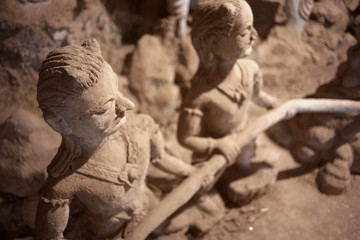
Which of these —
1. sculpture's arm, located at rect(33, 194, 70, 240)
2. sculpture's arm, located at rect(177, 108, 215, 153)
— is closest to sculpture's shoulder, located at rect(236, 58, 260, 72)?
sculpture's arm, located at rect(177, 108, 215, 153)

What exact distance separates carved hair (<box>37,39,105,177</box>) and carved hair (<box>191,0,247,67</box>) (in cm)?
74

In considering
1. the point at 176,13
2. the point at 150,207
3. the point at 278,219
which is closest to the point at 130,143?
the point at 150,207

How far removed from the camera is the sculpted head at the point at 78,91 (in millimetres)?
1224

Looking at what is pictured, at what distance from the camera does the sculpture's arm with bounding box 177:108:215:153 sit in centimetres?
207

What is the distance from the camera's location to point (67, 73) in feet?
3.91

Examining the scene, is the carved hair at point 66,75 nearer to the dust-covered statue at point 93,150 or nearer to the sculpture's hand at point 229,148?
the dust-covered statue at point 93,150

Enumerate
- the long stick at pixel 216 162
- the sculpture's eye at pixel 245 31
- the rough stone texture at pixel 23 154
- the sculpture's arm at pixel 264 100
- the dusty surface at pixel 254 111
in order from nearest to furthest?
the long stick at pixel 216 162
the sculpture's eye at pixel 245 31
the rough stone texture at pixel 23 154
the dusty surface at pixel 254 111
the sculpture's arm at pixel 264 100

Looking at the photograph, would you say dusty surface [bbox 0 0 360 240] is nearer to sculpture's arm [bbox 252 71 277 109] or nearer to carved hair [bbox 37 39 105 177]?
sculpture's arm [bbox 252 71 277 109]

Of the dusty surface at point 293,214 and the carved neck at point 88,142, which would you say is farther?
the dusty surface at point 293,214

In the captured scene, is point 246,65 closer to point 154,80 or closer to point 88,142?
point 154,80

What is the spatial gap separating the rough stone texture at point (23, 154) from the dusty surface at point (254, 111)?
0.31ft

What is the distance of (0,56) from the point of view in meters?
2.35

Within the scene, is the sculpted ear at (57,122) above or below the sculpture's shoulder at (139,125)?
above

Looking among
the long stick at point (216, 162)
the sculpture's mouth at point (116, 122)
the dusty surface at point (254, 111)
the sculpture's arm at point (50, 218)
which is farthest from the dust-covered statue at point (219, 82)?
the sculpture's arm at point (50, 218)
